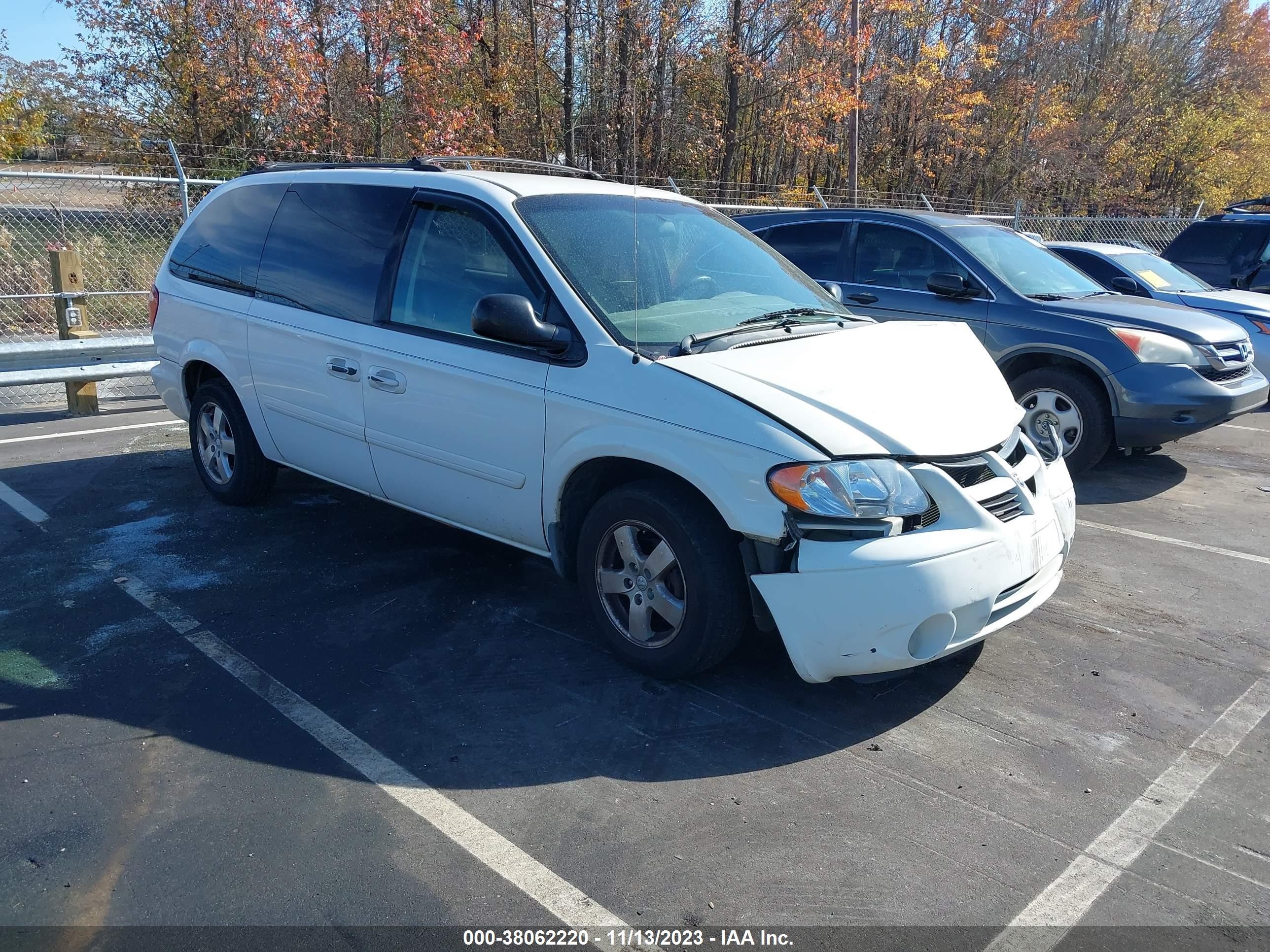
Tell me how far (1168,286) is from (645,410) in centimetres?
848

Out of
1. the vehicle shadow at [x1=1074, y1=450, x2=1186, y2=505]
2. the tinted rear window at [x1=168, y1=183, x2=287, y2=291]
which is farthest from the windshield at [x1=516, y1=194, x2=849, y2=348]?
the vehicle shadow at [x1=1074, y1=450, x2=1186, y2=505]

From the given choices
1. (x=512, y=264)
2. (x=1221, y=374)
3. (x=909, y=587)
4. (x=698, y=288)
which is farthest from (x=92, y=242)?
(x=1221, y=374)

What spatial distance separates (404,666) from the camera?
13.1ft

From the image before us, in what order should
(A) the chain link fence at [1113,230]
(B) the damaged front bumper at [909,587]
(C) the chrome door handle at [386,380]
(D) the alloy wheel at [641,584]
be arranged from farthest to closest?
1. (A) the chain link fence at [1113,230]
2. (C) the chrome door handle at [386,380]
3. (D) the alloy wheel at [641,584]
4. (B) the damaged front bumper at [909,587]

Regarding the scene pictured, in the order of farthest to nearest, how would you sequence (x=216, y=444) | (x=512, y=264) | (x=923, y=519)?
1. (x=216, y=444)
2. (x=512, y=264)
3. (x=923, y=519)

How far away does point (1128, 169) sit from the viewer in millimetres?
34125

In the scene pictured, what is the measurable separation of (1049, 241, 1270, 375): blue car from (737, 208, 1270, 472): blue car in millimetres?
1707

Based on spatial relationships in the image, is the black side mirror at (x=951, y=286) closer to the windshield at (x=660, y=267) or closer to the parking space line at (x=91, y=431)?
the windshield at (x=660, y=267)

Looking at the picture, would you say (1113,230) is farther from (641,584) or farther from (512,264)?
(641,584)

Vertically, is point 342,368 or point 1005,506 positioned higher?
point 342,368

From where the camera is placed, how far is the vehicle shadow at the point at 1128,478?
682cm

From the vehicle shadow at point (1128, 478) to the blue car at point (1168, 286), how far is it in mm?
2095

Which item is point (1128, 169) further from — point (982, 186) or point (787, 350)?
point (787, 350)

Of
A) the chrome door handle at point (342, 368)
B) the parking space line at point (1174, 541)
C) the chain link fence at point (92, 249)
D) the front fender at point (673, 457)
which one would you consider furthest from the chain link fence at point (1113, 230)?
the front fender at point (673, 457)
